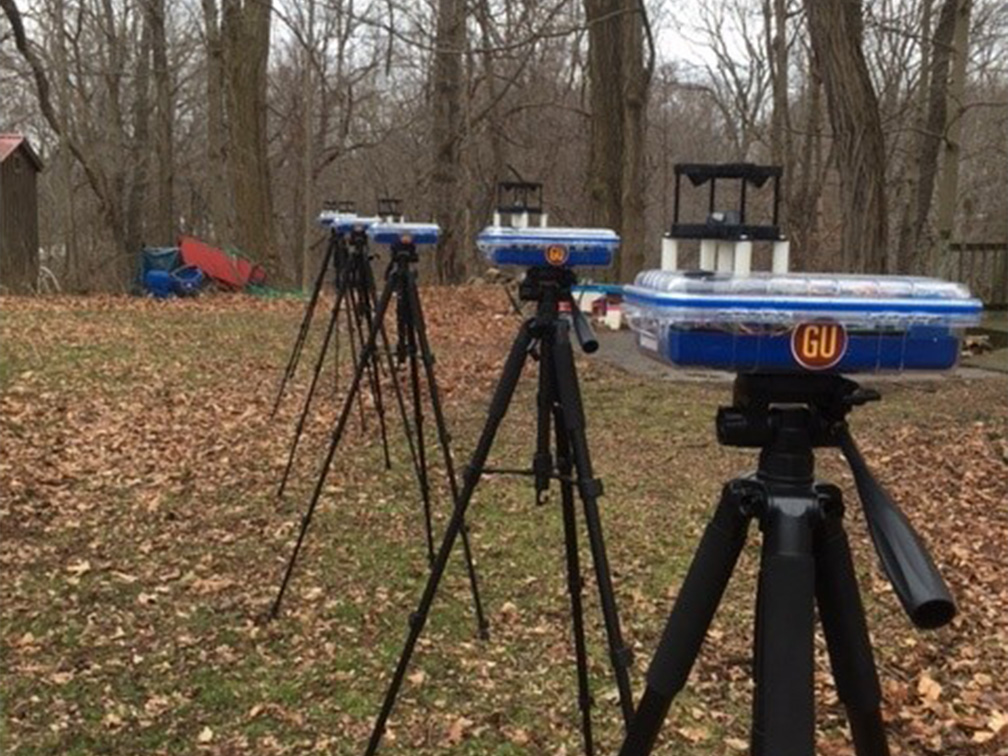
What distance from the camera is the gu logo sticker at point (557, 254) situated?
2.78m

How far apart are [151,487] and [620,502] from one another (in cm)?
255

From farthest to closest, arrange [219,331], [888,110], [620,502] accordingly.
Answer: [888,110], [219,331], [620,502]

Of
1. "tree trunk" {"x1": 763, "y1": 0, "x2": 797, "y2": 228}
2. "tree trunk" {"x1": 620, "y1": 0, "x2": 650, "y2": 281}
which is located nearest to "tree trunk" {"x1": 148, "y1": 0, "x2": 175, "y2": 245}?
"tree trunk" {"x1": 763, "y1": 0, "x2": 797, "y2": 228}

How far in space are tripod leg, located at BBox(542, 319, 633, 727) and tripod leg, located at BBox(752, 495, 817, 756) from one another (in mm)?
1050

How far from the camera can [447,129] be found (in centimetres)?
1745

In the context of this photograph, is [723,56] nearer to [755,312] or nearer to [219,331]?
[219,331]

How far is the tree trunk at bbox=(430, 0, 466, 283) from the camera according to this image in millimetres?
17562

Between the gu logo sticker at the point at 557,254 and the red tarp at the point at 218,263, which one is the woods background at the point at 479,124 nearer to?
the red tarp at the point at 218,263

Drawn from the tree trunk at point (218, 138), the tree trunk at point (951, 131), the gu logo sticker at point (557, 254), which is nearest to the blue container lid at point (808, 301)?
the gu logo sticker at point (557, 254)

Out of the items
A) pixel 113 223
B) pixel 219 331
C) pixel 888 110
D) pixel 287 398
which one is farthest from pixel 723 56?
pixel 287 398

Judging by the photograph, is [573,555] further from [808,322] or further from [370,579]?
[370,579]

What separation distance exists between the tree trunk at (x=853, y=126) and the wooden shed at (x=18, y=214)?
40.9ft

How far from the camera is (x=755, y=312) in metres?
1.47

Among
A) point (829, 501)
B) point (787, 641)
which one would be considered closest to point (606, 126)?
point (829, 501)
